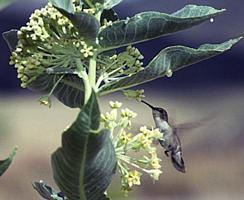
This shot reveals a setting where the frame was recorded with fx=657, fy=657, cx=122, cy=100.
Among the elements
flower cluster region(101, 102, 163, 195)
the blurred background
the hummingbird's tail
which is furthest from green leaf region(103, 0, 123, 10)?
the blurred background

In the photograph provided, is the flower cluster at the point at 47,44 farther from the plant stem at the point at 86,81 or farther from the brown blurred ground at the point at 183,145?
the brown blurred ground at the point at 183,145

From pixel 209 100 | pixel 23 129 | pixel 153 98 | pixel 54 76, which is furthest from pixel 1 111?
pixel 54 76

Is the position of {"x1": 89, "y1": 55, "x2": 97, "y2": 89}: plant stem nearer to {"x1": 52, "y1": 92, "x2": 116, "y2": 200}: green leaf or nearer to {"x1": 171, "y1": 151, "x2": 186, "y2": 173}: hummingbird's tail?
{"x1": 52, "y1": 92, "x2": 116, "y2": 200}: green leaf

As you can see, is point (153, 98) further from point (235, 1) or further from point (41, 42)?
point (41, 42)

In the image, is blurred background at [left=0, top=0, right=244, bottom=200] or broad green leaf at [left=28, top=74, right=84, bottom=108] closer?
broad green leaf at [left=28, top=74, right=84, bottom=108]

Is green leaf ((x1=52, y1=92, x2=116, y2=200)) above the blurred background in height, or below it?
above

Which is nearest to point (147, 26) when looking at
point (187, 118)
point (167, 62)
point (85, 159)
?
point (167, 62)

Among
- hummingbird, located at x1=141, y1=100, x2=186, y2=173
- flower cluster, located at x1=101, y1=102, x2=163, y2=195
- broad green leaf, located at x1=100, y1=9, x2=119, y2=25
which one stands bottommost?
hummingbird, located at x1=141, y1=100, x2=186, y2=173

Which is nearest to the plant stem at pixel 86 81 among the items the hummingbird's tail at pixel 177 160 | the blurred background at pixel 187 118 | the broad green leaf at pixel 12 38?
the broad green leaf at pixel 12 38
